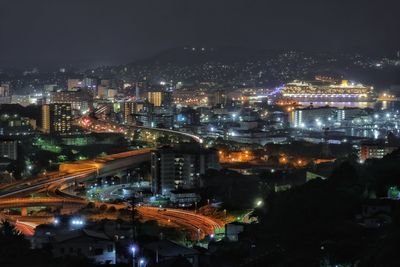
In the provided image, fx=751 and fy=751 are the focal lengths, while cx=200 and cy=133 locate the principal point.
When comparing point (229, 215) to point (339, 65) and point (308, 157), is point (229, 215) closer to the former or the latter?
point (308, 157)

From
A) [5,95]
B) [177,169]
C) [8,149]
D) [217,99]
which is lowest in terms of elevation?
[177,169]

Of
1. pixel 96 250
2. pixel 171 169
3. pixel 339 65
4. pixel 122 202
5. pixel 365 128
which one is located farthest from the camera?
pixel 339 65

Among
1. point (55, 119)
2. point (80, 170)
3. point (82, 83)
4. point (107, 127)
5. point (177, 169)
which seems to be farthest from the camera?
point (82, 83)

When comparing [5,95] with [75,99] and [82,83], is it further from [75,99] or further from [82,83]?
[82,83]

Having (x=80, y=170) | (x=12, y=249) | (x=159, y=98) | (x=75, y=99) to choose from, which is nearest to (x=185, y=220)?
(x=12, y=249)

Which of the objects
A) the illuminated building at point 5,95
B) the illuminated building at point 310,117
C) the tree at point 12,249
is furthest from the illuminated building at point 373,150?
the illuminated building at point 5,95

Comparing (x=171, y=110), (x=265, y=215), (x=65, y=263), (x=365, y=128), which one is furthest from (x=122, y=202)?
(x=171, y=110)

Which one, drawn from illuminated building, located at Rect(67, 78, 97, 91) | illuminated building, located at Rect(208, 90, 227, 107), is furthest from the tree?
illuminated building, located at Rect(67, 78, 97, 91)
